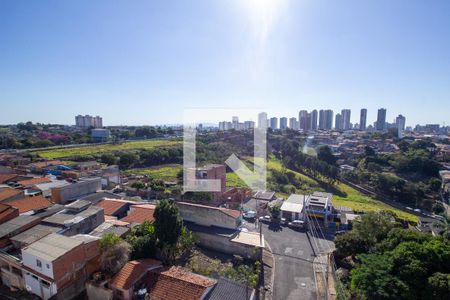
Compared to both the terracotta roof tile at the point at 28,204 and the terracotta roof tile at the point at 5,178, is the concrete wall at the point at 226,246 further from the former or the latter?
the terracotta roof tile at the point at 5,178

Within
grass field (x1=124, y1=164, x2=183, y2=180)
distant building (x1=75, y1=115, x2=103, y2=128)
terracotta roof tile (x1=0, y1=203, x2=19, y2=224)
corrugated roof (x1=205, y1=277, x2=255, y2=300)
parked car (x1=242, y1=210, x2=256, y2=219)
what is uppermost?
distant building (x1=75, y1=115, x2=103, y2=128)

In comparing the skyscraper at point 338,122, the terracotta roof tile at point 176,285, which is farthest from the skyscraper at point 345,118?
the terracotta roof tile at point 176,285

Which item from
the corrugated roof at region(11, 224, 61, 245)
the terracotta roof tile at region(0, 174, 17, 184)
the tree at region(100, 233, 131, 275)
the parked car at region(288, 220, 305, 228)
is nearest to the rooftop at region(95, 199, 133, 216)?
the corrugated roof at region(11, 224, 61, 245)

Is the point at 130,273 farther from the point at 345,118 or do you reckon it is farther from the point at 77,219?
the point at 345,118

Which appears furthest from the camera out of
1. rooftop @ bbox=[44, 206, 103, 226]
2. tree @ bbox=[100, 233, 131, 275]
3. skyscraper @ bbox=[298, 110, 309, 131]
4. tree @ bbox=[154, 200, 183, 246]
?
skyscraper @ bbox=[298, 110, 309, 131]

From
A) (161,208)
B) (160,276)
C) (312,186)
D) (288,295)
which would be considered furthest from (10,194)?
(312,186)

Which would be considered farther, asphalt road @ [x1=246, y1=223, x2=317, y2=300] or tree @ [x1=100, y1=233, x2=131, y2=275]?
asphalt road @ [x1=246, y1=223, x2=317, y2=300]

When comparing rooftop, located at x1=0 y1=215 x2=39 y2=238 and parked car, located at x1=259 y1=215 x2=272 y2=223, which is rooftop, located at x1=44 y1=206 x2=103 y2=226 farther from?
parked car, located at x1=259 y1=215 x2=272 y2=223
